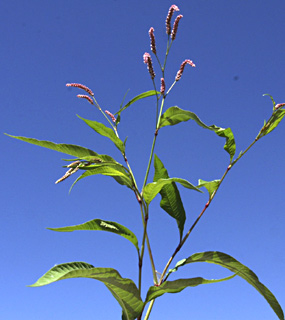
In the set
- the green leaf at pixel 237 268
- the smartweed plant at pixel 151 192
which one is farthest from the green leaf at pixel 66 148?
the green leaf at pixel 237 268

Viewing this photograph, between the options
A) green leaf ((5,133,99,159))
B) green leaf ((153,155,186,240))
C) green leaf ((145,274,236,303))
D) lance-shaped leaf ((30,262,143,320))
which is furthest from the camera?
green leaf ((153,155,186,240))

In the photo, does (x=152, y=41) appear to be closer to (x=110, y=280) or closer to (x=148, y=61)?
(x=148, y=61)

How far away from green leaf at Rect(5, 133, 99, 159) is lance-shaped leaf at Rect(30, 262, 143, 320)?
0.41 m

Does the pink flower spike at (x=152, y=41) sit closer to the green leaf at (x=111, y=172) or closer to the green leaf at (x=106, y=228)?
the green leaf at (x=111, y=172)

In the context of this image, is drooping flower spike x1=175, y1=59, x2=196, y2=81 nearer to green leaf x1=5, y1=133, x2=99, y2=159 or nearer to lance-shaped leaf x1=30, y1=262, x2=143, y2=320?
green leaf x1=5, y1=133, x2=99, y2=159

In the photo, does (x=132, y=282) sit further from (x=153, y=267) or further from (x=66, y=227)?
(x=66, y=227)

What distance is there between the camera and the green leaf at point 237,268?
154cm

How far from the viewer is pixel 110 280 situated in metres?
1.35

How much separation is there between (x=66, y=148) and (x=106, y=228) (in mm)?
339

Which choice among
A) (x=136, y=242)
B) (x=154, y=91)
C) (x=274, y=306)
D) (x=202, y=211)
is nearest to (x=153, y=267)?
(x=136, y=242)

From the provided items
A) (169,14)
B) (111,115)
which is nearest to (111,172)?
(111,115)

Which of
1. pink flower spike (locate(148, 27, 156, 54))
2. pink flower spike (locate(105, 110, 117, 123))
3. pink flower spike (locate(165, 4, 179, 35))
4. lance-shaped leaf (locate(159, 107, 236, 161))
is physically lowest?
lance-shaped leaf (locate(159, 107, 236, 161))

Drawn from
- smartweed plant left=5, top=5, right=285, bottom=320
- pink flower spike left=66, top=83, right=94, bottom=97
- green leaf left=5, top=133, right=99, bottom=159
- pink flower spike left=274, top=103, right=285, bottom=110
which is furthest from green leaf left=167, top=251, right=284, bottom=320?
pink flower spike left=66, top=83, right=94, bottom=97

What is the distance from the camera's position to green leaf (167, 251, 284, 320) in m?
1.54
